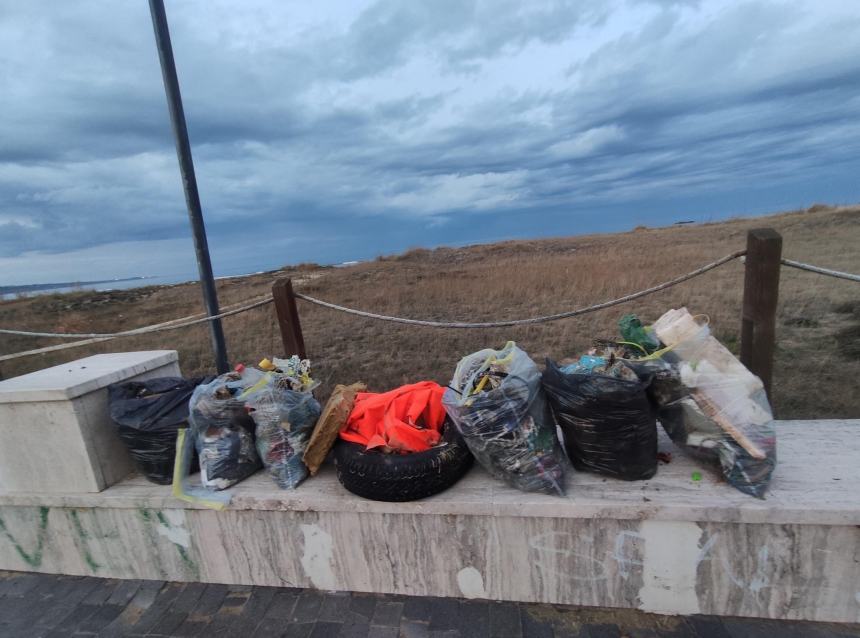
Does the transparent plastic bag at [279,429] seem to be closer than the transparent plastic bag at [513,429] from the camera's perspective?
No

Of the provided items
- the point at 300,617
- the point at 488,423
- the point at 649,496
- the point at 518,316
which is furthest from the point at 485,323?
the point at 518,316

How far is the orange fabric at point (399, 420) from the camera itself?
7.72 feet

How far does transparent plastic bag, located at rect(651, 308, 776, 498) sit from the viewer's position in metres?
2.03

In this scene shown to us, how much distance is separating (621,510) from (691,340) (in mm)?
888

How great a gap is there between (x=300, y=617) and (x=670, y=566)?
1799 millimetres

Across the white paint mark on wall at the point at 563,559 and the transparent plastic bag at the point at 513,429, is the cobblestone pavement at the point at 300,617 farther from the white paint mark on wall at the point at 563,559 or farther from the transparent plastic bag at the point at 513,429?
the transparent plastic bag at the point at 513,429

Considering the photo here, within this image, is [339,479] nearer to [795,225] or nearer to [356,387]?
[356,387]

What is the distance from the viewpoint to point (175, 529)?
2580 mm

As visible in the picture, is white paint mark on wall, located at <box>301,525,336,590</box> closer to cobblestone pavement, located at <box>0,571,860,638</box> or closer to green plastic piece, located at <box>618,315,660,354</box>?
cobblestone pavement, located at <box>0,571,860,638</box>

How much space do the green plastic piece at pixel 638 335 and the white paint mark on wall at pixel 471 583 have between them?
1.43 meters

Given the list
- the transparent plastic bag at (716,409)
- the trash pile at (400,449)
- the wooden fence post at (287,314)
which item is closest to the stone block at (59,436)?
the wooden fence post at (287,314)

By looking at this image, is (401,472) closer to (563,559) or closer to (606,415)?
(563,559)

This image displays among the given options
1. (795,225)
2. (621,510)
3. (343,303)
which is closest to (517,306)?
(343,303)

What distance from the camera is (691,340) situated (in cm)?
224
